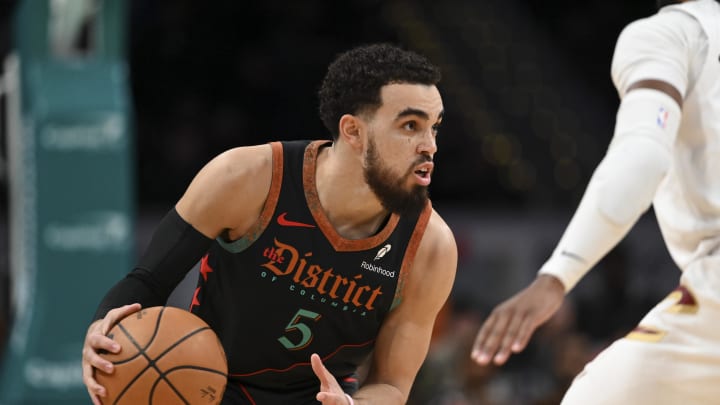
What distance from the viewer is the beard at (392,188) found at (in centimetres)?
356

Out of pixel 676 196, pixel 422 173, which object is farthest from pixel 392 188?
pixel 676 196

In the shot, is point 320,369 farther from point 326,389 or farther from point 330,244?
point 330,244

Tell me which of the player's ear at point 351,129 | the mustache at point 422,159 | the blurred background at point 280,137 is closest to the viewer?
the mustache at point 422,159

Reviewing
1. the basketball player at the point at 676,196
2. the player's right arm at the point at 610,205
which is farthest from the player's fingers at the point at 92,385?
the basketball player at the point at 676,196

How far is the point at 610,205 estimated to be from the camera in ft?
8.90

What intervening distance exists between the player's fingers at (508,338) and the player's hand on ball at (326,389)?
79 centimetres

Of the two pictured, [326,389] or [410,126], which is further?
[410,126]

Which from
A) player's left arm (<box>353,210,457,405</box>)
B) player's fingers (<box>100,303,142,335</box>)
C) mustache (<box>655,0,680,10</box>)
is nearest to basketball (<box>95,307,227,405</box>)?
player's fingers (<box>100,303,142,335</box>)

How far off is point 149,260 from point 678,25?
1854 mm

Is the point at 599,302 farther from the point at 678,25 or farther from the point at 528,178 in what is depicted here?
the point at 678,25

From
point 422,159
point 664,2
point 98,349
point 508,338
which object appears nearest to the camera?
point 508,338

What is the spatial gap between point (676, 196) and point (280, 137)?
32.2ft

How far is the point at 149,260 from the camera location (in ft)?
11.9

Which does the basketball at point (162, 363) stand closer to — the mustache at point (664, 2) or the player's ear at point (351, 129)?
the player's ear at point (351, 129)
